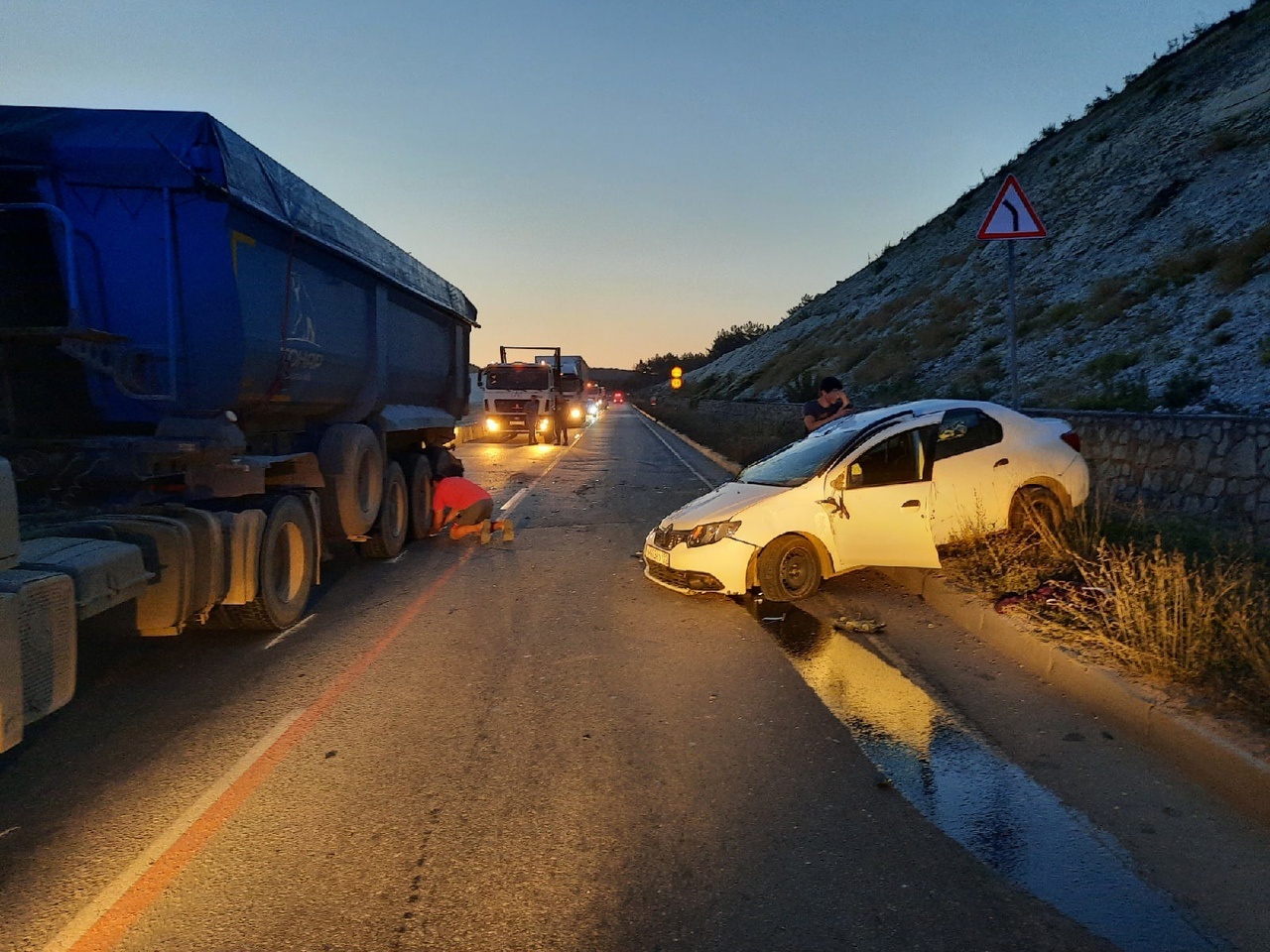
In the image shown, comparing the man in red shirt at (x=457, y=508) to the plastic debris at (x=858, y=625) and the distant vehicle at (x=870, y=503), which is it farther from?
the plastic debris at (x=858, y=625)

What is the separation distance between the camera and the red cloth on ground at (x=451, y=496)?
12516mm

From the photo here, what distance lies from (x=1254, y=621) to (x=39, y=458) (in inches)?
293

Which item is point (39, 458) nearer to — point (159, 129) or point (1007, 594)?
point (159, 129)

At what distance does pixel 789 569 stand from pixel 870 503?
0.88 meters

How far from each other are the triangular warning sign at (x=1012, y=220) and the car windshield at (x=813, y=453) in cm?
216

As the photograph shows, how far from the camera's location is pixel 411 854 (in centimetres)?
369

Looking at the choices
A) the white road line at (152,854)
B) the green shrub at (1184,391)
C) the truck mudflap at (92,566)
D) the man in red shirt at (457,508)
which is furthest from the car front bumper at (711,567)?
the green shrub at (1184,391)

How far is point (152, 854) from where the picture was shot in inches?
144

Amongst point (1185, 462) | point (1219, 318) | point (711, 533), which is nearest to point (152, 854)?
point (711, 533)

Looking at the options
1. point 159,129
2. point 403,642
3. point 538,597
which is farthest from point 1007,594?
point 159,129

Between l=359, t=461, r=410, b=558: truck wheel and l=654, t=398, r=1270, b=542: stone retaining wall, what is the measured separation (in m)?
7.78

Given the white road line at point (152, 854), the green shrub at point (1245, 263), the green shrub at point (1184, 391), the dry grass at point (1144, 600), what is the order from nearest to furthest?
1. the white road line at point (152, 854)
2. the dry grass at point (1144, 600)
3. the green shrub at point (1184, 391)
4. the green shrub at point (1245, 263)

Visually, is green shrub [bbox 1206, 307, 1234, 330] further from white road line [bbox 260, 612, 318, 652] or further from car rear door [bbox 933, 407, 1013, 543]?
white road line [bbox 260, 612, 318, 652]

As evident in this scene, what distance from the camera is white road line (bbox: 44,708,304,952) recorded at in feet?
10.3
